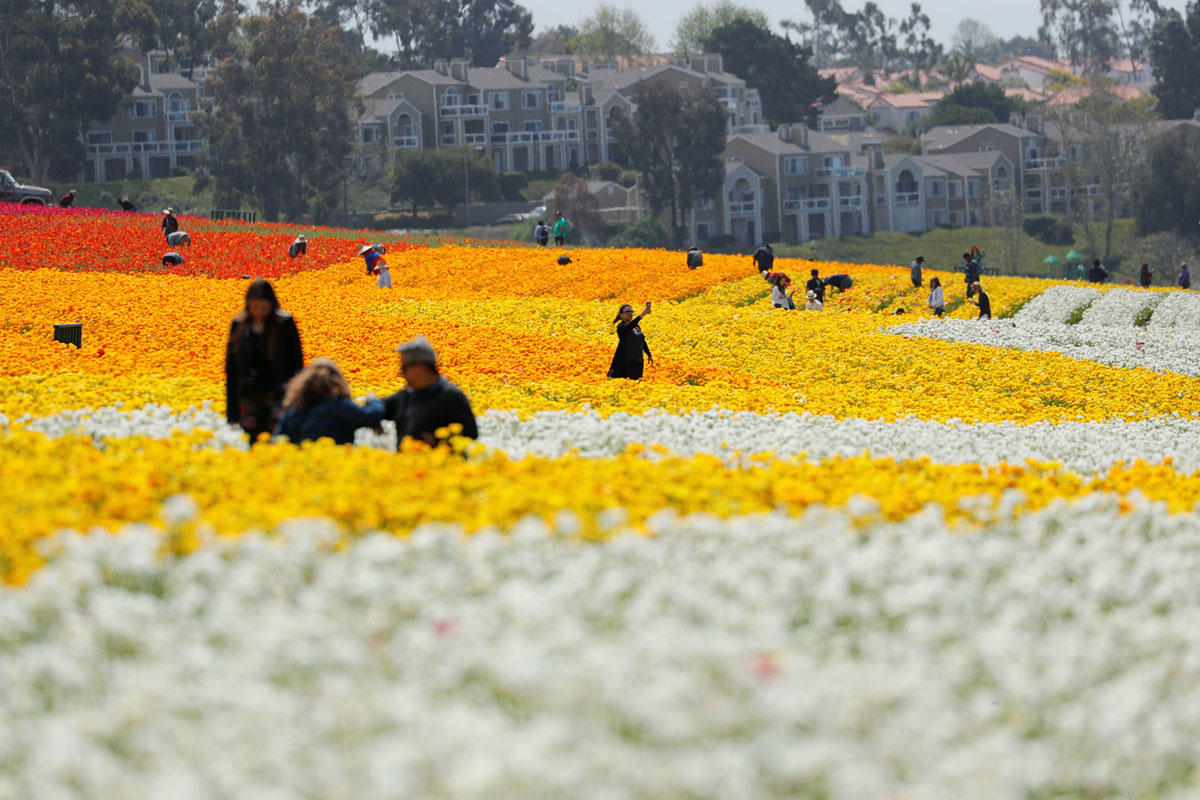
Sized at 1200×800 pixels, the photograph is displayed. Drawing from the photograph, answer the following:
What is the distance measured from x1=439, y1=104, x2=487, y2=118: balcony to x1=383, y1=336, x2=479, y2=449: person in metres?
98.6

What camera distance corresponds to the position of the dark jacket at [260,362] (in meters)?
11.3

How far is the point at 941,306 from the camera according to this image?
32.9 metres

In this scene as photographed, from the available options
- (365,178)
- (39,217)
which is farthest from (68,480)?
(365,178)

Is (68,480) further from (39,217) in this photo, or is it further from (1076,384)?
(39,217)

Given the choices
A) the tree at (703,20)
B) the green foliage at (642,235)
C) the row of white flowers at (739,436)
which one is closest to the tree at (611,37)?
the tree at (703,20)

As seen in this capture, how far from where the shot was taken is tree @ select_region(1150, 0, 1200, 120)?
13388cm

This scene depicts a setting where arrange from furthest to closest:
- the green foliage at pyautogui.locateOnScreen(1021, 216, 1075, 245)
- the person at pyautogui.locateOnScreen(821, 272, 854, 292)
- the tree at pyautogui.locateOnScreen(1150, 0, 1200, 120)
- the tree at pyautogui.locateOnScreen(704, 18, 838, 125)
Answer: the tree at pyautogui.locateOnScreen(1150, 0, 1200, 120) → the tree at pyautogui.locateOnScreen(704, 18, 838, 125) → the green foliage at pyautogui.locateOnScreen(1021, 216, 1075, 245) → the person at pyautogui.locateOnScreen(821, 272, 854, 292)

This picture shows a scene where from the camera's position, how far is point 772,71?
128625 millimetres

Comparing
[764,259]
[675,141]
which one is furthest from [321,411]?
[675,141]

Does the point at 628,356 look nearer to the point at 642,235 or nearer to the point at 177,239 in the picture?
the point at 177,239

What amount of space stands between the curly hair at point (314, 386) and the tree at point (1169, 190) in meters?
96.0

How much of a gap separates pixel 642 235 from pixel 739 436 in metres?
71.0

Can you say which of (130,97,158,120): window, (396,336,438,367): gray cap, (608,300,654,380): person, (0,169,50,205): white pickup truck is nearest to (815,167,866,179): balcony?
(130,97,158,120): window

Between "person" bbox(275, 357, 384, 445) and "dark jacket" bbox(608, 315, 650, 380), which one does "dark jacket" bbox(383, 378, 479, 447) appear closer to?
"person" bbox(275, 357, 384, 445)
